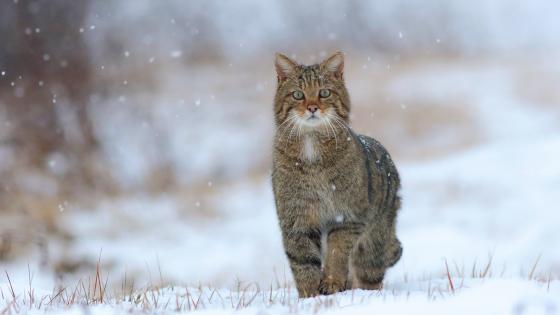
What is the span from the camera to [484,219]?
13328mm

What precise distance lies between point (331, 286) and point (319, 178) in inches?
28.9

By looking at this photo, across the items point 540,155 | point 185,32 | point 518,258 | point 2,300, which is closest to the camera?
point 2,300

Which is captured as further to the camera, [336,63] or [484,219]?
[484,219]

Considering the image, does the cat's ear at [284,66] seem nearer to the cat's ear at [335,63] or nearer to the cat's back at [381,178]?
the cat's ear at [335,63]

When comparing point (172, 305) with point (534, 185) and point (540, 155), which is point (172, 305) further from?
point (540, 155)

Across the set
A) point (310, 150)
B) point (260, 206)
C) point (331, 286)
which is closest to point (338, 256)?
point (331, 286)

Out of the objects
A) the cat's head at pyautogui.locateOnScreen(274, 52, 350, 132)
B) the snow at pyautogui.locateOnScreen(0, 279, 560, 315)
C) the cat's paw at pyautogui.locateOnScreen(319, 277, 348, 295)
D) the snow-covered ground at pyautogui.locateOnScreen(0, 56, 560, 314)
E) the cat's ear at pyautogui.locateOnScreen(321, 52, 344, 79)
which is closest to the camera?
the snow at pyautogui.locateOnScreen(0, 279, 560, 315)

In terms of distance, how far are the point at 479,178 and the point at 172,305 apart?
1046cm

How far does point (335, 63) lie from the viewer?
614cm

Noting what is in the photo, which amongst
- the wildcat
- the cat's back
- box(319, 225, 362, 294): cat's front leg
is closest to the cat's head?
the wildcat

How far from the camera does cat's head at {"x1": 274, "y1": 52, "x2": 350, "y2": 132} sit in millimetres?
5863

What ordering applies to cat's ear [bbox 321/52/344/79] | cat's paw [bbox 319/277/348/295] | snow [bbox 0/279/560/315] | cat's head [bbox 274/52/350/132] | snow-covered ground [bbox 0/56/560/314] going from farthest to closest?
1. snow-covered ground [bbox 0/56/560/314]
2. cat's ear [bbox 321/52/344/79]
3. cat's head [bbox 274/52/350/132]
4. cat's paw [bbox 319/277/348/295]
5. snow [bbox 0/279/560/315]

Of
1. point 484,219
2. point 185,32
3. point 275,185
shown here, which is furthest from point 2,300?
point 185,32

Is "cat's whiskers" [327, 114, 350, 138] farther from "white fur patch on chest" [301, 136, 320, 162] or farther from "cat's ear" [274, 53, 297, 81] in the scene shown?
"cat's ear" [274, 53, 297, 81]
